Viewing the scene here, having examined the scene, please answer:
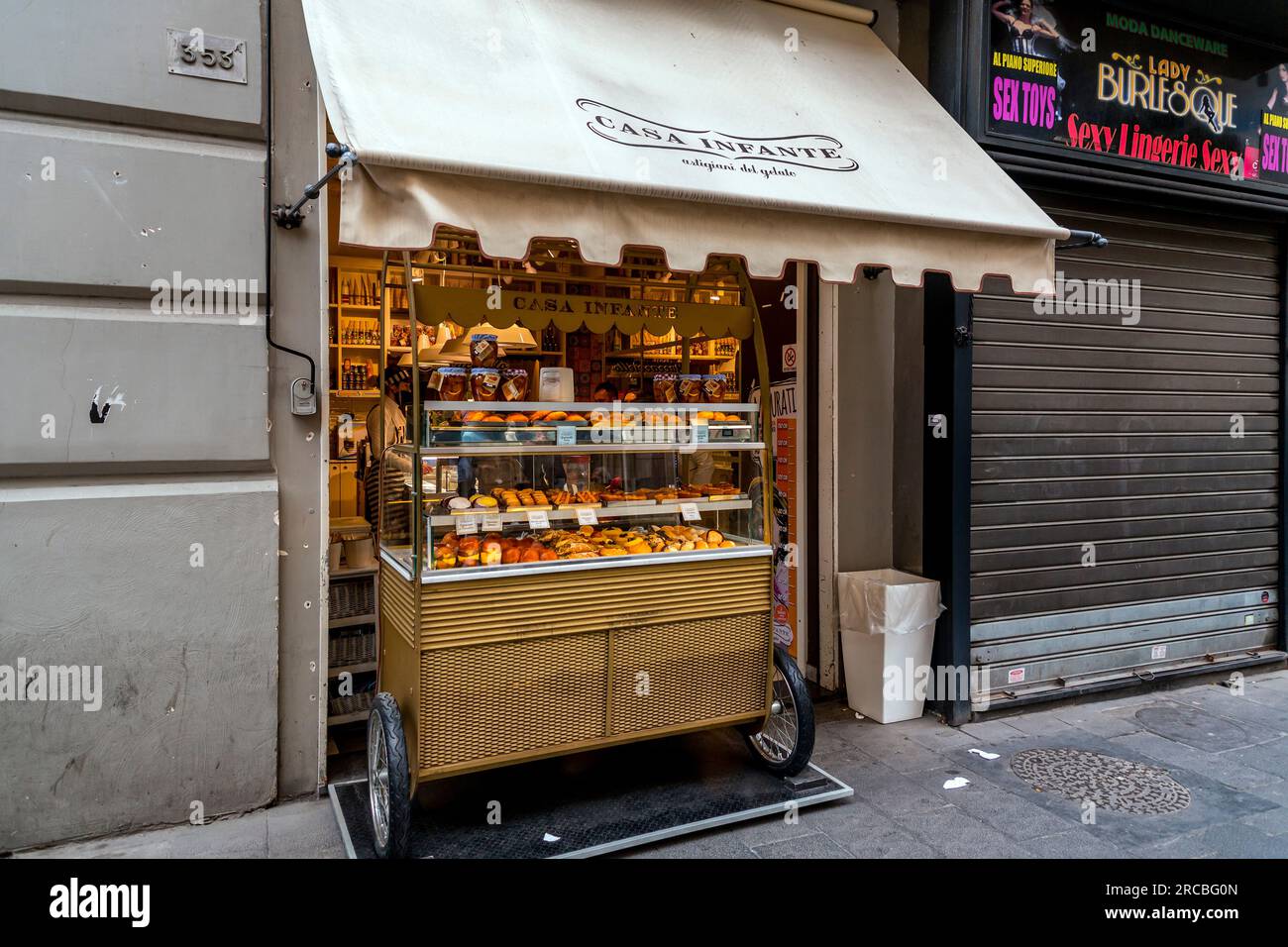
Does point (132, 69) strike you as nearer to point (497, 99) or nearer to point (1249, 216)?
point (497, 99)

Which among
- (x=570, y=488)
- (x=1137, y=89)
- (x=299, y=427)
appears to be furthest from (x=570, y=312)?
(x=1137, y=89)

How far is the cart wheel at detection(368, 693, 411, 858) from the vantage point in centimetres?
345

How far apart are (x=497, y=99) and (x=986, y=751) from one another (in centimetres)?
447

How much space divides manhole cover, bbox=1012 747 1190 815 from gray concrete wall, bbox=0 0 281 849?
411 centimetres

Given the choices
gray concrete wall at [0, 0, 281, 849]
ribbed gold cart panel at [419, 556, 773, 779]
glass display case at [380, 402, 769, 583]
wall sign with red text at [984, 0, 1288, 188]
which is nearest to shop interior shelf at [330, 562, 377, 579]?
glass display case at [380, 402, 769, 583]

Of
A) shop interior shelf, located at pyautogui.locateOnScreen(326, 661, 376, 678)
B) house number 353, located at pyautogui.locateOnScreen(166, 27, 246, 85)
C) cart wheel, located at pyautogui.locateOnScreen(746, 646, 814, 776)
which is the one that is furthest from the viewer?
shop interior shelf, located at pyautogui.locateOnScreen(326, 661, 376, 678)

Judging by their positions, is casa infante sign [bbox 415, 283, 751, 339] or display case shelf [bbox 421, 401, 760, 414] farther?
casa infante sign [bbox 415, 283, 751, 339]

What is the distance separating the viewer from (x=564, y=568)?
3.95 metres

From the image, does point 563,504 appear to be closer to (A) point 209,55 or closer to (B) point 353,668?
(B) point 353,668

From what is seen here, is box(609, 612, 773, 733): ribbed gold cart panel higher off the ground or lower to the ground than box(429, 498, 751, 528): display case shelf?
lower

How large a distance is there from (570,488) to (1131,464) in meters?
4.39

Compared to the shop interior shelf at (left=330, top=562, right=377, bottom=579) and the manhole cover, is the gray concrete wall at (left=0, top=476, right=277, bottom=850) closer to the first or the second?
the shop interior shelf at (left=330, top=562, right=377, bottom=579)

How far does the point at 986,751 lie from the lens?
16.5 feet

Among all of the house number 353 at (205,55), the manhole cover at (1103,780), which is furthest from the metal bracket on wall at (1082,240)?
the house number 353 at (205,55)
